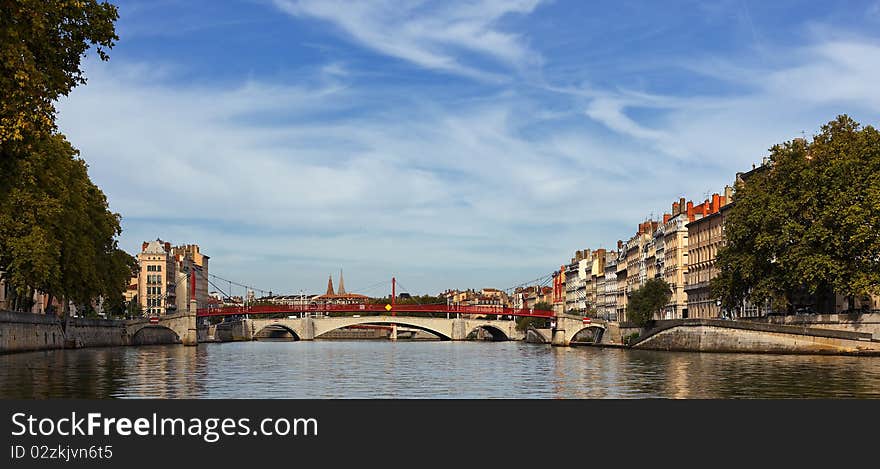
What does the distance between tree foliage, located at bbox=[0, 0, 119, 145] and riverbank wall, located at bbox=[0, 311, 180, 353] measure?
36992mm

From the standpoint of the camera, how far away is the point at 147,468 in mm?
15500

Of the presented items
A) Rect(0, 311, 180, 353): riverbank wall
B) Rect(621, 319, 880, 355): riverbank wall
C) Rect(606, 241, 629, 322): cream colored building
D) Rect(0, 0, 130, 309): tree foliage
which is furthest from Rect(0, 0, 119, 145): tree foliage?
Rect(606, 241, 629, 322): cream colored building

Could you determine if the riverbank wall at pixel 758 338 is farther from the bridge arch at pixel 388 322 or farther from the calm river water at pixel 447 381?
the bridge arch at pixel 388 322

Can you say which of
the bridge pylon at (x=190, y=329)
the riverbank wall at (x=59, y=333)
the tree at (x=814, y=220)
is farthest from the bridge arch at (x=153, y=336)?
the tree at (x=814, y=220)

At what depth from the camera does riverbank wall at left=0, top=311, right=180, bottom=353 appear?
65.7 meters

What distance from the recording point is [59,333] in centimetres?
8144

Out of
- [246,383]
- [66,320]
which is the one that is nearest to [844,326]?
[246,383]

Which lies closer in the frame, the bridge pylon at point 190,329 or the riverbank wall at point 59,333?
the riverbank wall at point 59,333

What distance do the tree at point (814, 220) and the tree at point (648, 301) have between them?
83.5 ft

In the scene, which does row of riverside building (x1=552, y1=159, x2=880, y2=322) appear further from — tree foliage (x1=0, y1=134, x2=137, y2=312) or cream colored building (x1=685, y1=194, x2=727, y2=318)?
tree foliage (x1=0, y1=134, x2=137, y2=312)

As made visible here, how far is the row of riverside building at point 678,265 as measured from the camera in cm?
9844

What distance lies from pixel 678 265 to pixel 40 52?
9360 centimetres

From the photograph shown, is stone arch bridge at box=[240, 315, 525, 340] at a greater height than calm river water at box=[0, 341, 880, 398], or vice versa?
stone arch bridge at box=[240, 315, 525, 340]

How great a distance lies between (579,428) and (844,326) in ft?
167
